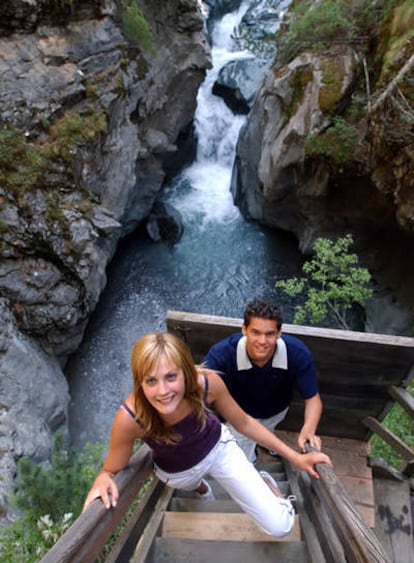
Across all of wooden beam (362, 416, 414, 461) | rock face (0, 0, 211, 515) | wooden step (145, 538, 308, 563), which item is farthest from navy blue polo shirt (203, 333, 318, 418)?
rock face (0, 0, 211, 515)

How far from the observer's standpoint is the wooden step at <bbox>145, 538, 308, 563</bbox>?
2127mm

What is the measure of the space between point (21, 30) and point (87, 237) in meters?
4.18

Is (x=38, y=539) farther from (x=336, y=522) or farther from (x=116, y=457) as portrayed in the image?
(x=336, y=522)

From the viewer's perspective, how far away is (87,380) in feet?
31.6

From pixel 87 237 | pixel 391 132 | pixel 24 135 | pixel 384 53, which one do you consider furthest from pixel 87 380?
pixel 384 53

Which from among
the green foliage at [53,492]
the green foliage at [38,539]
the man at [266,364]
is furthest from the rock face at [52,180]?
the man at [266,364]

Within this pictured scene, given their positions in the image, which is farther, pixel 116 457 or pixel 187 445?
pixel 187 445

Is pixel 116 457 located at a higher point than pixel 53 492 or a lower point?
higher

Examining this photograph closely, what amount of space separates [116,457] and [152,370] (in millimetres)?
490

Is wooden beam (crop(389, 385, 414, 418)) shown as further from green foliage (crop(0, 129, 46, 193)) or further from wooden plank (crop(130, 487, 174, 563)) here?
green foliage (crop(0, 129, 46, 193))

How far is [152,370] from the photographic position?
1.81 metres

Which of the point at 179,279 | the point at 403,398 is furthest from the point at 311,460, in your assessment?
the point at 179,279

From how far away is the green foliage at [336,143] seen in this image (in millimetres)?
8656

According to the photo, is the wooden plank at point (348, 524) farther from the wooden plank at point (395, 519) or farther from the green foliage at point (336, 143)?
the green foliage at point (336, 143)
